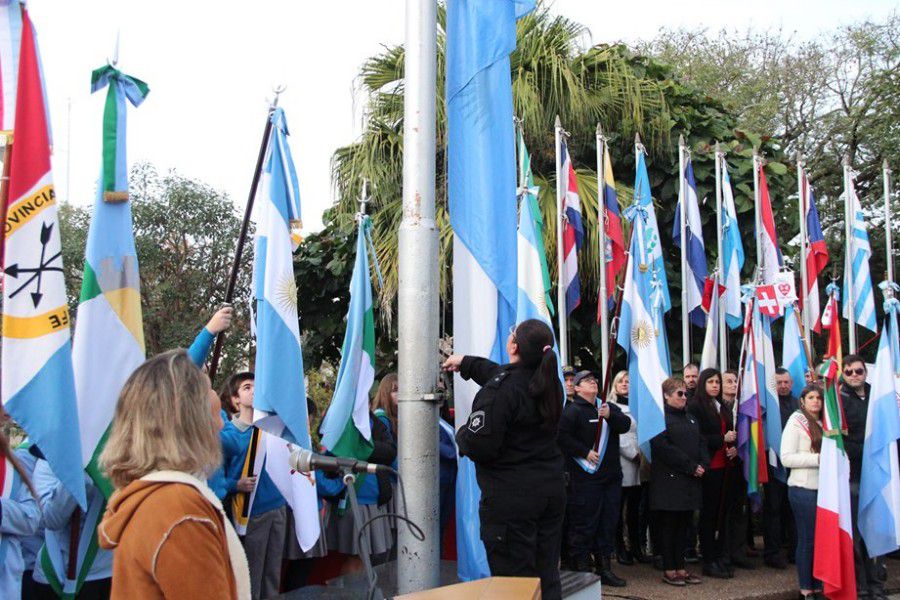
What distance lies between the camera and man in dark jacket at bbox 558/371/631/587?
799cm

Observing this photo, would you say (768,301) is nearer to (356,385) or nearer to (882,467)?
(882,467)

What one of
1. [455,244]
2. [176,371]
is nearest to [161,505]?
[176,371]

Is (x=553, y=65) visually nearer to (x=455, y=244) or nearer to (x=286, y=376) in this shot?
(x=455, y=244)

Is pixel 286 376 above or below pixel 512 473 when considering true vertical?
above

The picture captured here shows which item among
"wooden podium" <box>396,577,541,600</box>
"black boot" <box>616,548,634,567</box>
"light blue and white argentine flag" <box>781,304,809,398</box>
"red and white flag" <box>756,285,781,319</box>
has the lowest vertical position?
"black boot" <box>616,548,634,567</box>

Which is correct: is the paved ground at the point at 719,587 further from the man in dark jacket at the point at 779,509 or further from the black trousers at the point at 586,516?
the black trousers at the point at 586,516

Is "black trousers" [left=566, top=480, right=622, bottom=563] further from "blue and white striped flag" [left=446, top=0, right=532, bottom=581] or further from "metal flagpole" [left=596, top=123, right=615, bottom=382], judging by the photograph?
"blue and white striped flag" [left=446, top=0, right=532, bottom=581]

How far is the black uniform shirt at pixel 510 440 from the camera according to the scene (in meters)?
4.98

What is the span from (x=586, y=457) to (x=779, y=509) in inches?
94.8

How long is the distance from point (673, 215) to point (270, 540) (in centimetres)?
788

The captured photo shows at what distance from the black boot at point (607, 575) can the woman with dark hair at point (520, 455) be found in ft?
10.3

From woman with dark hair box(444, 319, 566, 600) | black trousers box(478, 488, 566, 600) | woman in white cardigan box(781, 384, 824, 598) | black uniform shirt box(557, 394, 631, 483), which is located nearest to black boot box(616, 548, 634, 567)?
black uniform shirt box(557, 394, 631, 483)

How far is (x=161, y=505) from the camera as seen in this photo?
7.85 feet

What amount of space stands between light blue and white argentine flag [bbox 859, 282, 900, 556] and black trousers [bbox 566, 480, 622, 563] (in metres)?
2.04
